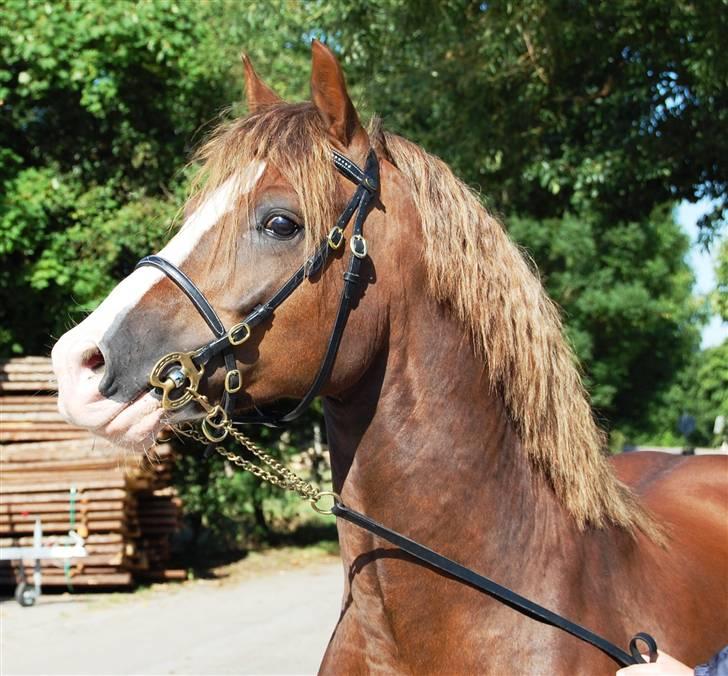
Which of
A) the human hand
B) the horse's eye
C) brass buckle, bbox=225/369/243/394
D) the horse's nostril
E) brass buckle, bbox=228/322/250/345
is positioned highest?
the horse's eye

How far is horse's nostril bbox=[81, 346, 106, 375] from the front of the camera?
1.99m

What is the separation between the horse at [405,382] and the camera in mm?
2111

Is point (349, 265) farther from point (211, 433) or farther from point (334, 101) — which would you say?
point (211, 433)

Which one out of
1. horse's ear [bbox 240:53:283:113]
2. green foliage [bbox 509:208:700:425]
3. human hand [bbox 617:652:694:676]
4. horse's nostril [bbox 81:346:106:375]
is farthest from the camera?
green foliage [bbox 509:208:700:425]

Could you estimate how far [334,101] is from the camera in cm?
228

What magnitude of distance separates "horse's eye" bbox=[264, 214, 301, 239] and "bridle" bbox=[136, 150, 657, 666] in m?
0.08

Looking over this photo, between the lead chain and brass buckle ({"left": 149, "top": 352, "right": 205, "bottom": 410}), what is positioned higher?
brass buckle ({"left": 149, "top": 352, "right": 205, "bottom": 410})

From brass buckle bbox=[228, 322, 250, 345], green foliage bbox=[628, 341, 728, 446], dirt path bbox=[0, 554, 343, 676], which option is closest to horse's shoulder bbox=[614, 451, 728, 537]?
brass buckle bbox=[228, 322, 250, 345]

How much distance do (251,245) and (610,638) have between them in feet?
4.58

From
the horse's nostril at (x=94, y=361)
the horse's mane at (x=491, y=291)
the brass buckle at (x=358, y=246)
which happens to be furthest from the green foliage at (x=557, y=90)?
the horse's nostril at (x=94, y=361)

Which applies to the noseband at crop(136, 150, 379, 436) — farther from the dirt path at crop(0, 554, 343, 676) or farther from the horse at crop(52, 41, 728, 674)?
the dirt path at crop(0, 554, 343, 676)

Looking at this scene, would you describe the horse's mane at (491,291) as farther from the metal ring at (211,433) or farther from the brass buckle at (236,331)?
the metal ring at (211,433)

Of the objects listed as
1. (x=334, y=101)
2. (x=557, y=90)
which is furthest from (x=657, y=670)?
(x=557, y=90)

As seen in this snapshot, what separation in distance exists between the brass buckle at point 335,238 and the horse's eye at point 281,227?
0.08m
